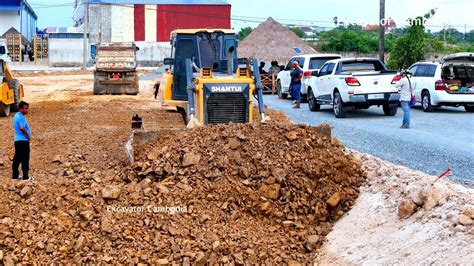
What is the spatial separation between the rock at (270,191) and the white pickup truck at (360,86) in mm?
10907

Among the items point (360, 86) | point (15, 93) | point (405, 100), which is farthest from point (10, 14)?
A: point (405, 100)

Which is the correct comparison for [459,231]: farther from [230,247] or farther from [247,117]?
[247,117]

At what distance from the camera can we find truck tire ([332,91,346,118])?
20578mm

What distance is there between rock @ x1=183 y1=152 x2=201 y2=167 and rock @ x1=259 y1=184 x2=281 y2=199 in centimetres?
111

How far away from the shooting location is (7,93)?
22.1 meters

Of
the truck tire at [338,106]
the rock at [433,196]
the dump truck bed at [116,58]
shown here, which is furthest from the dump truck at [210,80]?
the dump truck bed at [116,58]

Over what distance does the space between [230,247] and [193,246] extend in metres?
0.42

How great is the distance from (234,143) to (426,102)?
1324 cm

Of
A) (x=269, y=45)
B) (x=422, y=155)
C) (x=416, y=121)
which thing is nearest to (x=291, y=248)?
(x=422, y=155)

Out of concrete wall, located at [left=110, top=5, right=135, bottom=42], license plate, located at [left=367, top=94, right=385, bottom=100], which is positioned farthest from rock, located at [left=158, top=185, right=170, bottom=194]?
concrete wall, located at [left=110, top=5, right=135, bottom=42]

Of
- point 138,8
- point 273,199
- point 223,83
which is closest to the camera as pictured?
point 273,199

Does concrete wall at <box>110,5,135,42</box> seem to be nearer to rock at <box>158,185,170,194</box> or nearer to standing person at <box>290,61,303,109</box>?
standing person at <box>290,61,303,109</box>

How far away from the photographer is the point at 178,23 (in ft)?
251

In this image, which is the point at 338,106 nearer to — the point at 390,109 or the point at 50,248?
the point at 390,109
